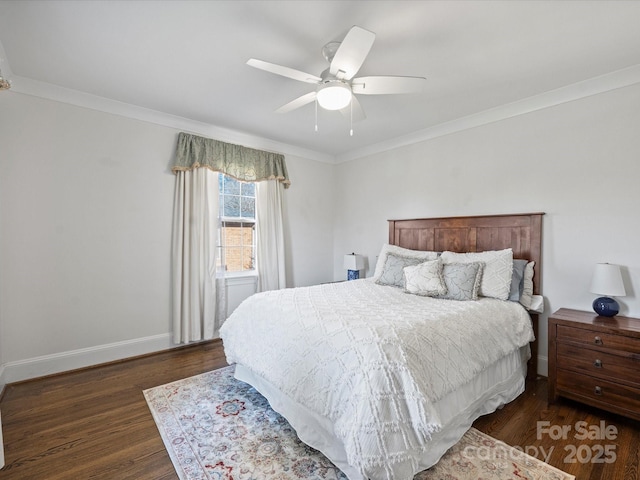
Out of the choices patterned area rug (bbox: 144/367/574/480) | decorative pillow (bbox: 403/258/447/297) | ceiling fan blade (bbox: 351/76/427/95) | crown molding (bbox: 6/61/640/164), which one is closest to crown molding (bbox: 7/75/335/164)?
crown molding (bbox: 6/61/640/164)

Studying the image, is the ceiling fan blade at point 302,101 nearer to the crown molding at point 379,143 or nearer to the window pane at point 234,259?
the crown molding at point 379,143

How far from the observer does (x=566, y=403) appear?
2.29 meters

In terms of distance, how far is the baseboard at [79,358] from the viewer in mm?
2541

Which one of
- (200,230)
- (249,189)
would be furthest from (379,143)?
(200,230)

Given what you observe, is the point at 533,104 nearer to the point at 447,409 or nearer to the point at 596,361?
the point at 596,361

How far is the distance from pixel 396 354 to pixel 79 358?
121 inches

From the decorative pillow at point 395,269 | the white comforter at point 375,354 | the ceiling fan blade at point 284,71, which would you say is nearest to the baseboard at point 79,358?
the white comforter at point 375,354

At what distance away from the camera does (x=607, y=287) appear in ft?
7.29

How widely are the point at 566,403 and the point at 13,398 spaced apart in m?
4.35

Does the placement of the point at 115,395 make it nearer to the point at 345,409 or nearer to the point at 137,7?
the point at 345,409

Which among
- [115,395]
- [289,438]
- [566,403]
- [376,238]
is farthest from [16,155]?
[566,403]

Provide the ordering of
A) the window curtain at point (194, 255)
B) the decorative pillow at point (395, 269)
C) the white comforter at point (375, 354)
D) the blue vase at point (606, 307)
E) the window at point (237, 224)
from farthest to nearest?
the window at point (237, 224)
the window curtain at point (194, 255)
the decorative pillow at point (395, 269)
the blue vase at point (606, 307)
the white comforter at point (375, 354)

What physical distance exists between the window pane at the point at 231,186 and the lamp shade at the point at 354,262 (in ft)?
5.90

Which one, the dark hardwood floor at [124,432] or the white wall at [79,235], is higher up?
the white wall at [79,235]
